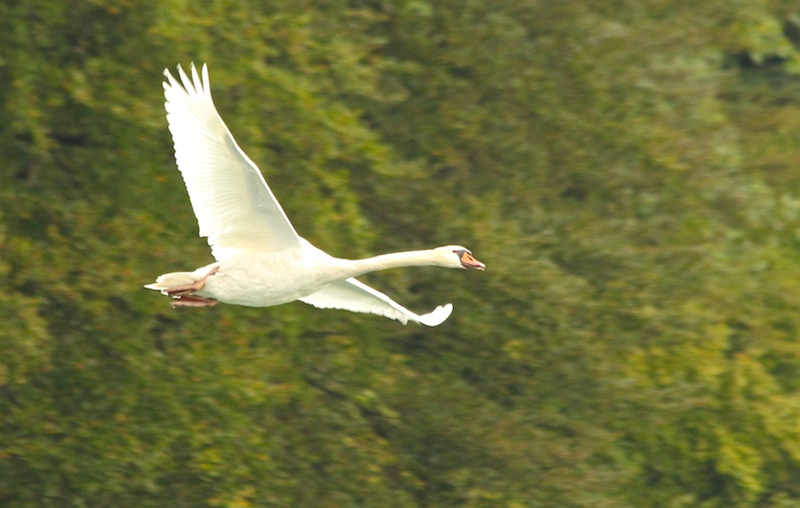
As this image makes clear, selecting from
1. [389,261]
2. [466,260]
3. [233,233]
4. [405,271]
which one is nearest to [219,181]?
[233,233]

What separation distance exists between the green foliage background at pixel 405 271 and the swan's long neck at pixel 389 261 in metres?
2.25

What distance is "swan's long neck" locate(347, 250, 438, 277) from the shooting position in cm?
826

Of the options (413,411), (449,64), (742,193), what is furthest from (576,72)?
(413,411)

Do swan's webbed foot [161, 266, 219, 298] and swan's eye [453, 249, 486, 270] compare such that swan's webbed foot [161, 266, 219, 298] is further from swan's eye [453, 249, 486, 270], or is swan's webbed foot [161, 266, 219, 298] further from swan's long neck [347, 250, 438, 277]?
swan's eye [453, 249, 486, 270]

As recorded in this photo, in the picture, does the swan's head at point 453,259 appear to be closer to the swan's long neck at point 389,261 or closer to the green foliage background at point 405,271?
the swan's long neck at point 389,261

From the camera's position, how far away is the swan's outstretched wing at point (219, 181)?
8.01 metres

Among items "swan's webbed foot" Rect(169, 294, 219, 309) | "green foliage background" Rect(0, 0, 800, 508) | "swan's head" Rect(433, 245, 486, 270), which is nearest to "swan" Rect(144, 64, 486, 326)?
"swan's webbed foot" Rect(169, 294, 219, 309)

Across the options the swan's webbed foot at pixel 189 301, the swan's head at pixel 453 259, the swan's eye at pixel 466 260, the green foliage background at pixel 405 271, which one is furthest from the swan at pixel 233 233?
the green foliage background at pixel 405 271

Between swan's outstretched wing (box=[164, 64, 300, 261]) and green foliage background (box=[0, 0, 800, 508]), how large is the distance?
196 cm

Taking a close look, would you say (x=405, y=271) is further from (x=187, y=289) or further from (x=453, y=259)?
(x=187, y=289)

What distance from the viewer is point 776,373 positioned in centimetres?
1397

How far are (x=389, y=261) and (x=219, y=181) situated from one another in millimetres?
1140

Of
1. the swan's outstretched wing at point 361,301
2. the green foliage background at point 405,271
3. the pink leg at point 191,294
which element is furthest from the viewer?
the green foliage background at point 405,271

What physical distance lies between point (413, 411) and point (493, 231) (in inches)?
64.1
